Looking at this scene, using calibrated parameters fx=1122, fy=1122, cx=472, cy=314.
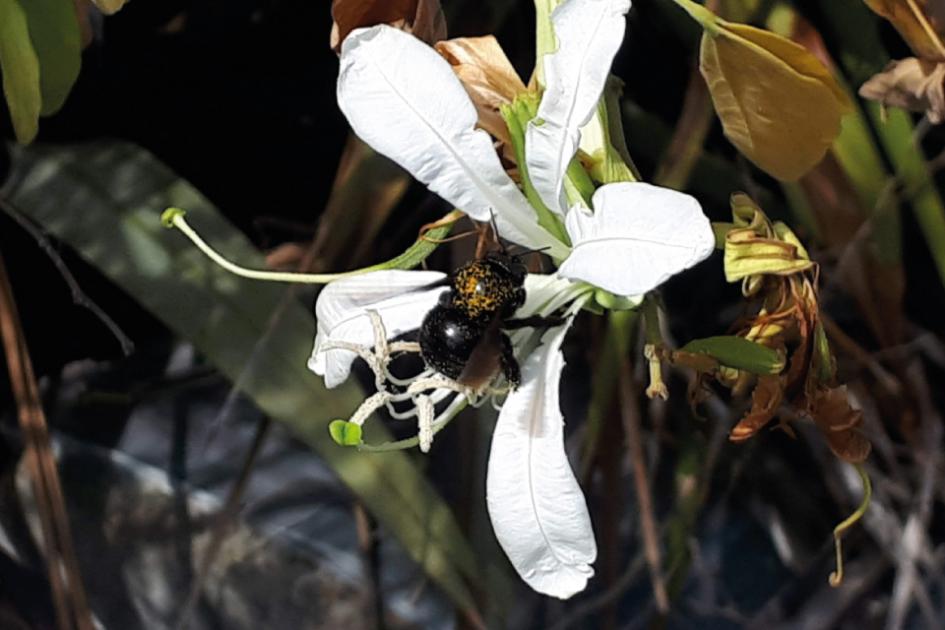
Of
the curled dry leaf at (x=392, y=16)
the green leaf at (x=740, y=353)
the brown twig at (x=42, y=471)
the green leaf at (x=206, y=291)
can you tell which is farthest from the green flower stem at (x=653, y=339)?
the brown twig at (x=42, y=471)

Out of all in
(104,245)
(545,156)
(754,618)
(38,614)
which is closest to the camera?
(545,156)

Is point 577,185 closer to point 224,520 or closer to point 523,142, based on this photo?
point 523,142

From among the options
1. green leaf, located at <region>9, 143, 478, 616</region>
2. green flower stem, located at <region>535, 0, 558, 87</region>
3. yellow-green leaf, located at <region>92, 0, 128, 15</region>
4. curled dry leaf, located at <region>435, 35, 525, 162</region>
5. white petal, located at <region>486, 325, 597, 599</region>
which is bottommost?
green leaf, located at <region>9, 143, 478, 616</region>

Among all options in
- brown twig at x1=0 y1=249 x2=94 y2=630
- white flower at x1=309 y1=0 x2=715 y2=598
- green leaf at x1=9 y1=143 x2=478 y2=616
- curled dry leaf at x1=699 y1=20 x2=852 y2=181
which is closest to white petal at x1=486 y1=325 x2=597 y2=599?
white flower at x1=309 y1=0 x2=715 y2=598

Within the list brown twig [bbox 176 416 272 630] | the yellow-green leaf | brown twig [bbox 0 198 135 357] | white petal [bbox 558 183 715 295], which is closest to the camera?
white petal [bbox 558 183 715 295]

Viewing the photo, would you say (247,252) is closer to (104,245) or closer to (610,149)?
(104,245)

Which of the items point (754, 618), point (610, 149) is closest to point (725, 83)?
point (610, 149)

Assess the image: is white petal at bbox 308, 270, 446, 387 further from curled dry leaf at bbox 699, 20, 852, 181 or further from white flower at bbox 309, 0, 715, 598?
curled dry leaf at bbox 699, 20, 852, 181
